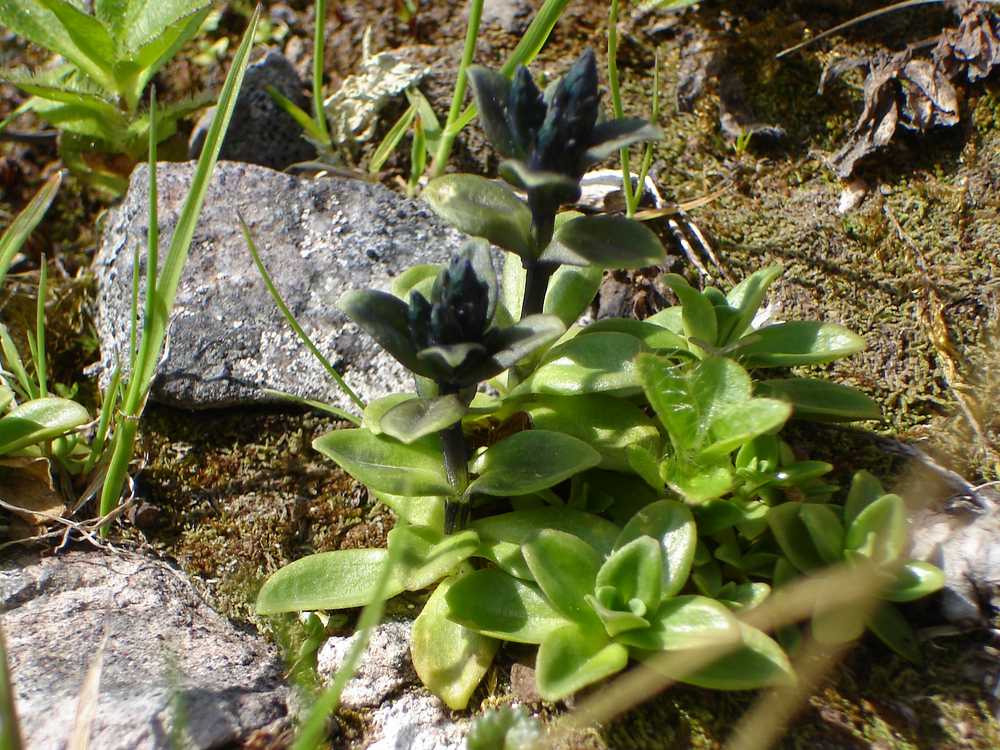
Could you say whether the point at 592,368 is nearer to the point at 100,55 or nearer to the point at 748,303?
the point at 748,303

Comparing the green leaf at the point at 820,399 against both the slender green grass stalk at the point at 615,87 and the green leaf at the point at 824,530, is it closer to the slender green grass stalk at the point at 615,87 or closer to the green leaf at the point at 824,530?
the green leaf at the point at 824,530

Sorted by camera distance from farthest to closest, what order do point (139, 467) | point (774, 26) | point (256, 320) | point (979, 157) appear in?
point (774, 26) → point (979, 157) → point (256, 320) → point (139, 467)

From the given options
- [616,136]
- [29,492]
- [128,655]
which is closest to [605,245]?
[616,136]

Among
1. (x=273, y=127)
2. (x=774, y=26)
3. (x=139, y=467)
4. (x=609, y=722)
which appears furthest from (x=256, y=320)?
(x=774, y=26)

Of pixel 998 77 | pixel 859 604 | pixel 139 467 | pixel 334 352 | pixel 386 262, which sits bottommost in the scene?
pixel 859 604

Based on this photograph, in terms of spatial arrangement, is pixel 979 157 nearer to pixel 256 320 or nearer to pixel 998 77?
pixel 998 77
